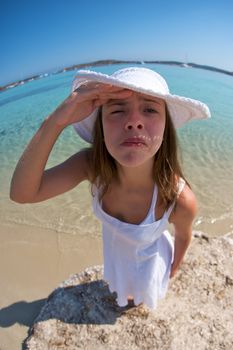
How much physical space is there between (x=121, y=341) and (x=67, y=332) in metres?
0.41

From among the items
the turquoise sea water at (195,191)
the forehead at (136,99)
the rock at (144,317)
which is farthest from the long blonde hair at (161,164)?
the turquoise sea water at (195,191)

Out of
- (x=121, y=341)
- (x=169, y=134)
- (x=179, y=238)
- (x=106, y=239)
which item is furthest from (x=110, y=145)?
(x=121, y=341)

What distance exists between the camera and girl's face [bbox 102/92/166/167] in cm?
167

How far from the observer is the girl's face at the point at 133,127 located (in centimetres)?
167

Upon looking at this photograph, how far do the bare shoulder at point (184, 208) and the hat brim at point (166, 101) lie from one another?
1.60 ft

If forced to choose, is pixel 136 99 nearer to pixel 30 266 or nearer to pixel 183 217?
pixel 183 217

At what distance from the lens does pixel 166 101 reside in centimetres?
180

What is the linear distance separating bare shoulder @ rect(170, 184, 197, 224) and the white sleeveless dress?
0.05m

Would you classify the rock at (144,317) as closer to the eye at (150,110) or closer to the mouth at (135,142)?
the mouth at (135,142)

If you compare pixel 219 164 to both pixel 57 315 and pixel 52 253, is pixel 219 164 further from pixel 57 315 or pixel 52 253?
pixel 57 315

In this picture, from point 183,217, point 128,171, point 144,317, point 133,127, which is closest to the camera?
point 133,127

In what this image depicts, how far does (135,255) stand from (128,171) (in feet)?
1.92

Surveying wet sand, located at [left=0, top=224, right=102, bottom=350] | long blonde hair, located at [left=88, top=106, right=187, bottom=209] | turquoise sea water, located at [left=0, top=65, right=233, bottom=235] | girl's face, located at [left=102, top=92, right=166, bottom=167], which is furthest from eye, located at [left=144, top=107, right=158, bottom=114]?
turquoise sea water, located at [left=0, top=65, right=233, bottom=235]

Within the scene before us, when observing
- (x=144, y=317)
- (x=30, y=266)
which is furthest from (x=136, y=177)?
(x=30, y=266)
